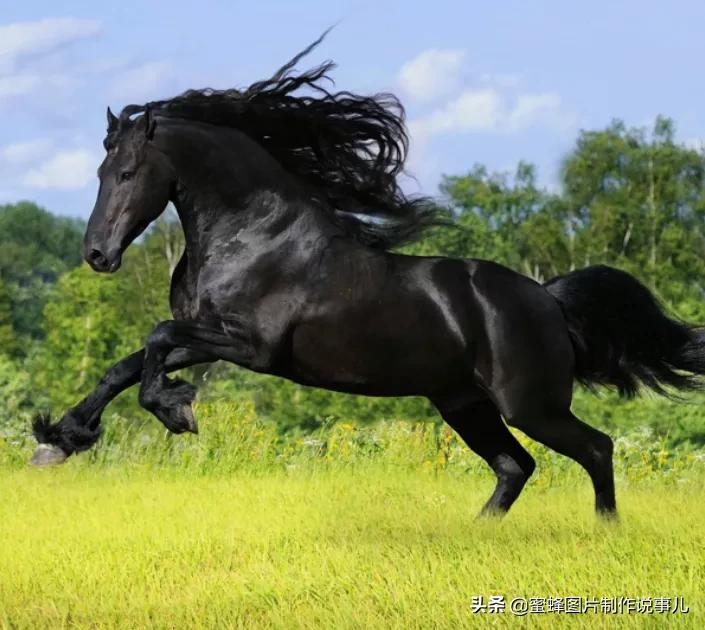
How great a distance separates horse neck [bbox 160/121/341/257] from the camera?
7090 millimetres

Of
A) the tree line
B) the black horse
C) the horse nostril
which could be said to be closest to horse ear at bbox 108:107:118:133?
the black horse

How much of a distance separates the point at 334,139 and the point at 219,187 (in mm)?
862

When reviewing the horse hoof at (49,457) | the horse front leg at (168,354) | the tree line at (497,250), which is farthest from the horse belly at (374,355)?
the tree line at (497,250)

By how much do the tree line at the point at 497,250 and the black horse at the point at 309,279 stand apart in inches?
915

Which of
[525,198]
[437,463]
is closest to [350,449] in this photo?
[437,463]

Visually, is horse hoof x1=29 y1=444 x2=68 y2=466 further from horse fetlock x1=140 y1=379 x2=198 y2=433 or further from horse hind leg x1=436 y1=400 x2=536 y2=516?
horse hind leg x1=436 y1=400 x2=536 y2=516

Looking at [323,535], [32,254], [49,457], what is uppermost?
[32,254]

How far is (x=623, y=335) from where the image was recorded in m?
8.23

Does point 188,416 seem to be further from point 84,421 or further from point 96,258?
point 96,258

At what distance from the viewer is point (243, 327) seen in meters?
6.93

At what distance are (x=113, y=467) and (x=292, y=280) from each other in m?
5.28

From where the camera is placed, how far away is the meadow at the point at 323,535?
20.0ft

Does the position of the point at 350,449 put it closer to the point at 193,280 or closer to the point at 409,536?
the point at 409,536

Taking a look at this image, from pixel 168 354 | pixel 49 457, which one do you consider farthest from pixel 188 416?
pixel 49 457
